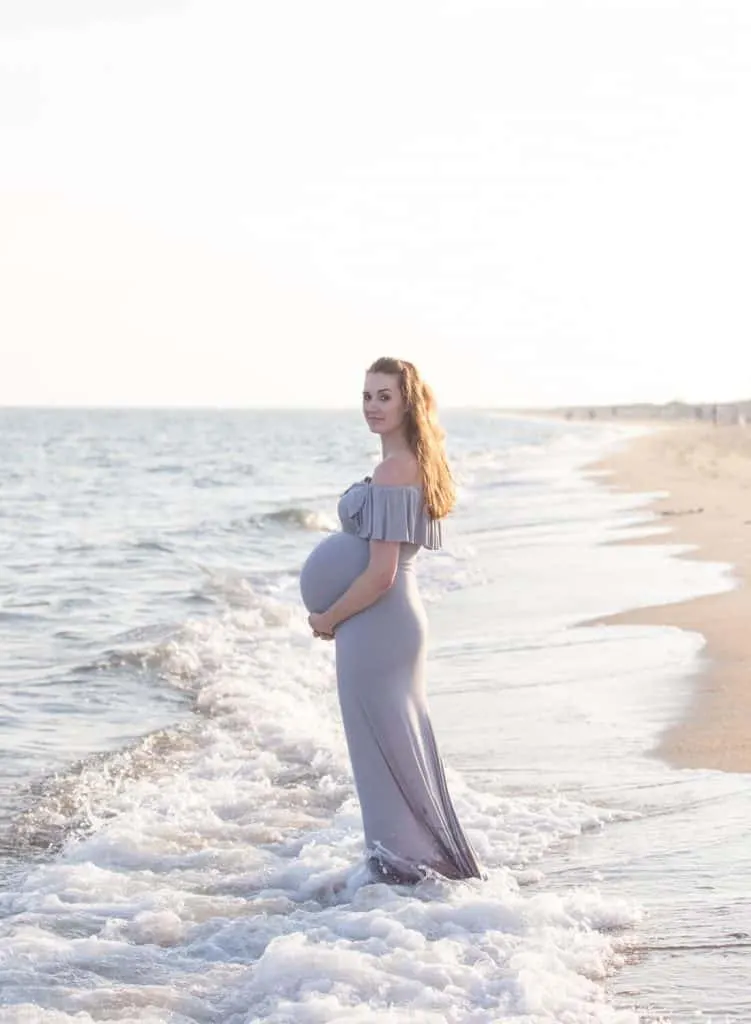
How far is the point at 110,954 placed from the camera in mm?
5227

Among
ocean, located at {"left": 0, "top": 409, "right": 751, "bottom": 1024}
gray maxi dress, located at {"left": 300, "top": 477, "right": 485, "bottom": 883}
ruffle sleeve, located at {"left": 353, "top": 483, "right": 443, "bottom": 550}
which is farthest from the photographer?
gray maxi dress, located at {"left": 300, "top": 477, "right": 485, "bottom": 883}

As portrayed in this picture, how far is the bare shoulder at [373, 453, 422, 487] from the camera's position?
18.0 ft

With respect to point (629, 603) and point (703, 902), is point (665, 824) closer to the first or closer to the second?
point (703, 902)

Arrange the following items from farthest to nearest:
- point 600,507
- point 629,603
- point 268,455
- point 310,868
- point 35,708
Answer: point 268,455 < point 600,507 < point 629,603 < point 35,708 < point 310,868

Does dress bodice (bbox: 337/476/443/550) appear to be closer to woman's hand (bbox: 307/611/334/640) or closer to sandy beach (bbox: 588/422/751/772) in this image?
woman's hand (bbox: 307/611/334/640)

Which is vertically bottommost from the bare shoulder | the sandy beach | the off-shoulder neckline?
the sandy beach

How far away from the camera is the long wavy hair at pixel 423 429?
18.1ft

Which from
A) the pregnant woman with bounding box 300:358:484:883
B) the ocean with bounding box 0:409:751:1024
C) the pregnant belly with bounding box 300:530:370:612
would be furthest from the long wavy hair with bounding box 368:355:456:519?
the ocean with bounding box 0:409:751:1024

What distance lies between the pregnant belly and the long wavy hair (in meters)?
0.32

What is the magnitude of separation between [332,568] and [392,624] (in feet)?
1.03

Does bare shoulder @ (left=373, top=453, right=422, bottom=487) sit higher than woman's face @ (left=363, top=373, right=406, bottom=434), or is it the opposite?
woman's face @ (left=363, top=373, right=406, bottom=434)

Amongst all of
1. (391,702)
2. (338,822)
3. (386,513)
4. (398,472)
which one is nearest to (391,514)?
(386,513)

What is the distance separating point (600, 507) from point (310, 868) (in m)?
20.5

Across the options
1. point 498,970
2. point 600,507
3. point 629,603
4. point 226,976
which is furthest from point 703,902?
point 600,507
